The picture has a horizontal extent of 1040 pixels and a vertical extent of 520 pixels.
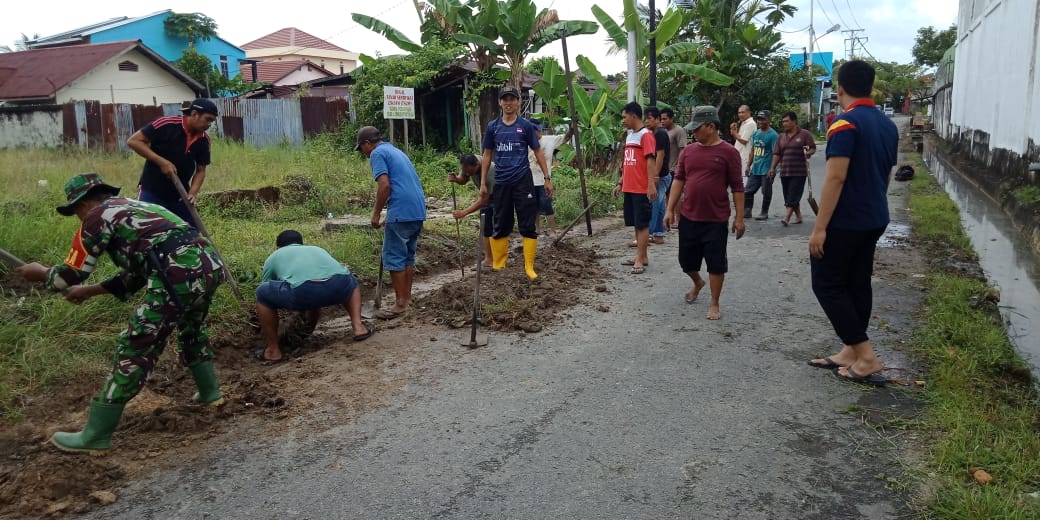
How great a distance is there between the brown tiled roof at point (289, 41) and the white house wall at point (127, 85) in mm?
26249

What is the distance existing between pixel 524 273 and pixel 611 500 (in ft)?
14.1

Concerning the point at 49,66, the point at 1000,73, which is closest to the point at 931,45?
the point at 1000,73

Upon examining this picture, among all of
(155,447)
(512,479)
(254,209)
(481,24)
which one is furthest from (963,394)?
(481,24)

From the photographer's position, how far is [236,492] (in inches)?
132

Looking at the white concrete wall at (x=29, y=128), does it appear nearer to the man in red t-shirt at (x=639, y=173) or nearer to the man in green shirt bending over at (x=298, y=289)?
the man in green shirt bending over at (x=298, y=289)

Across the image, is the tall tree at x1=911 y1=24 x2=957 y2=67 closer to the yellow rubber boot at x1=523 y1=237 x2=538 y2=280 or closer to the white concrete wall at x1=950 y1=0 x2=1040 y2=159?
the white concrete wall at x1=950 y1=0 x2=1040 y2=159

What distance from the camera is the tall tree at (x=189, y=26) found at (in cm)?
4119

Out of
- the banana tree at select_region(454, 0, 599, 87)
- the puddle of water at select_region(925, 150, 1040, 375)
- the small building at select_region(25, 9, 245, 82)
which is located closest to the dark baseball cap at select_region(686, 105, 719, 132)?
the puddle of water at select_region(925, 150, 1040, 375)

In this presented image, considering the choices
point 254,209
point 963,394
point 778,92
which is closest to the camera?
point 963,394

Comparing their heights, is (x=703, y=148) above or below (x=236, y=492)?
above

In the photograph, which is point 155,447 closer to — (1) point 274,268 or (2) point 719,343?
(1) point 274,268

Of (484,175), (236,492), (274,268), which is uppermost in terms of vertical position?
(484,175)

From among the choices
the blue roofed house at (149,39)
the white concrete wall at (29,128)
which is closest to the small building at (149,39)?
the blue roofed house at (149,39)

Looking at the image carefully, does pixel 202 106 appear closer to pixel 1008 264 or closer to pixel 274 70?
pixel 1008 264
